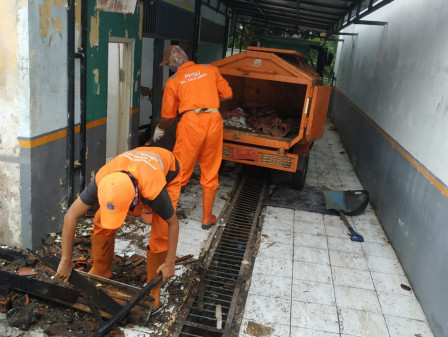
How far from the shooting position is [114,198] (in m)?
2.54

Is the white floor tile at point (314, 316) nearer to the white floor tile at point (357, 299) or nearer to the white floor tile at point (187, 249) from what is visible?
the white floor tile at point (357, 299)

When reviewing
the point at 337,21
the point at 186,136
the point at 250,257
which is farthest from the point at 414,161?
the point at 337,21

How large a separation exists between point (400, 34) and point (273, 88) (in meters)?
2.39

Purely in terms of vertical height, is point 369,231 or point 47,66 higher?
point 47,66

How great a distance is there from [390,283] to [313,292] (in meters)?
0.95

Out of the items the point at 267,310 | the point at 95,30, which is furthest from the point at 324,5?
the point at 267,310

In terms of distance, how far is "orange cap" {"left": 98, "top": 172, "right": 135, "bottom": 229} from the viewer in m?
2.54

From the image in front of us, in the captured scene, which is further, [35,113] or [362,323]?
[35,113]

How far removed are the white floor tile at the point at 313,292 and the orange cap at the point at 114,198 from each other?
2.21m

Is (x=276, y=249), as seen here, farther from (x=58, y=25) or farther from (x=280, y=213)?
(x=58, y=25)

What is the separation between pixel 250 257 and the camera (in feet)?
15.6

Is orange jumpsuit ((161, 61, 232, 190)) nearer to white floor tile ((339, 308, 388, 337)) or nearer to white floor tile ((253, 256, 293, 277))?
white floor tile ((253, 256, 293, 277))

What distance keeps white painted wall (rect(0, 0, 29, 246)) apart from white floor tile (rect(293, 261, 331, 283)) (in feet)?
9.74

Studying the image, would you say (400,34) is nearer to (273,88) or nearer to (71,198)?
(273,88)
